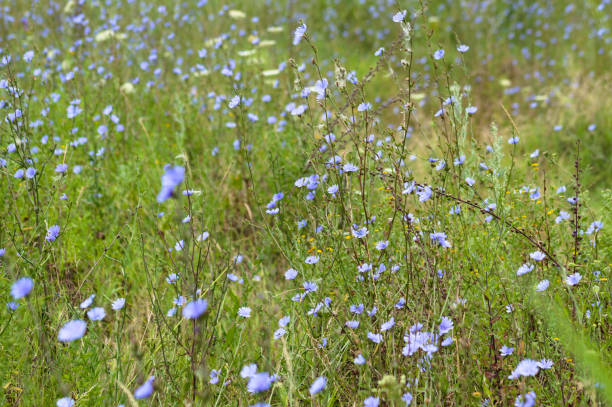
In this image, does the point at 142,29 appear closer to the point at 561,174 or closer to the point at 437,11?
the point at 561,174

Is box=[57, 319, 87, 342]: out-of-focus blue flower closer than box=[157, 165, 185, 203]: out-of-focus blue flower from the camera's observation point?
No

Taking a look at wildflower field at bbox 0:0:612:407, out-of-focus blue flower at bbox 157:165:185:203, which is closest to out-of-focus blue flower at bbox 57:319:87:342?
wildflower field at bbox 0:0:612:407

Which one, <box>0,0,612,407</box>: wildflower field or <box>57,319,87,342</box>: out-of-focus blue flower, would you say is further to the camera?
<box>0,0,612,407</box>: wildflower field

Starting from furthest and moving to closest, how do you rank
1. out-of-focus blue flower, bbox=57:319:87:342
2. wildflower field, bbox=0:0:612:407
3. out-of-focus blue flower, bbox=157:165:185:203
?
wildflower field, bbox=0:0:612:407 < out-of-focus blue flower, bbox=57:319:87:342 < out-of-focus blue flower, bbox=157:165:185:203

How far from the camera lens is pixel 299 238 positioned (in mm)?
2072

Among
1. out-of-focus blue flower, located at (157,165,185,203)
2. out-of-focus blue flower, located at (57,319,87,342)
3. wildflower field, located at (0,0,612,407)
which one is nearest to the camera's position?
out-of-focus blue flower, located at (157,165,185,203)

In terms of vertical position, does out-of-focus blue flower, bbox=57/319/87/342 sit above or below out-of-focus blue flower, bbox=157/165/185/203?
below

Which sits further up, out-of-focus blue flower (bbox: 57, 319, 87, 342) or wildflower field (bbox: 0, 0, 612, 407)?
wildflower field (bbox: 0, 0, 612, 407)

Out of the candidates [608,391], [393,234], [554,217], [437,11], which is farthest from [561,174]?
[437,11]

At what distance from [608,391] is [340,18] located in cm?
758

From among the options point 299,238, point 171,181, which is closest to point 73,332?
point 171,181

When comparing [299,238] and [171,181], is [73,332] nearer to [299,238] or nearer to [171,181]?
[171,181]

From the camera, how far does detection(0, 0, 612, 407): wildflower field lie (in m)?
1.61

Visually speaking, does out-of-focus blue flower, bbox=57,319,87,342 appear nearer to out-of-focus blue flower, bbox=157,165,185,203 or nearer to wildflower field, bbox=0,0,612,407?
wildflower field, bbox=0,0,612,407
